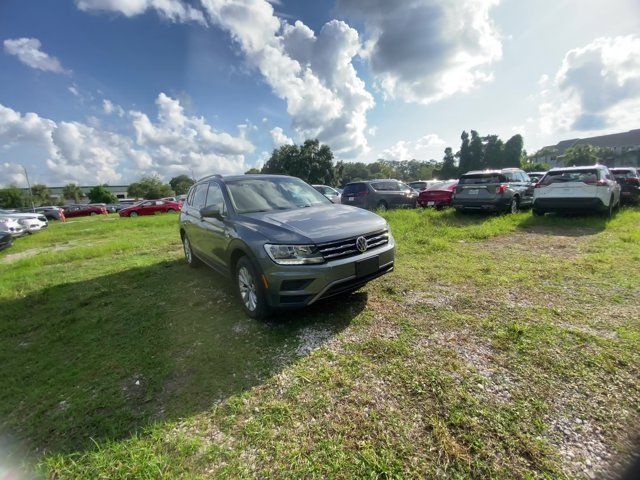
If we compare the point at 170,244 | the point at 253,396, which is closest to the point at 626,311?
the point at 253,396

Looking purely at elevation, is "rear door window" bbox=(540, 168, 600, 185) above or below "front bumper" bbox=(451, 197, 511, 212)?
above

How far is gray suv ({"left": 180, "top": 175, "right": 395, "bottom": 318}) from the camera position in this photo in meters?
3.08

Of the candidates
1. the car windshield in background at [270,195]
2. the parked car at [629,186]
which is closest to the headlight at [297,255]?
the car windshield in background at [270,195]

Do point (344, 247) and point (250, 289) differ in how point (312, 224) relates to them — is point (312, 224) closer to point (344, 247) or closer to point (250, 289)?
point (344, 247)

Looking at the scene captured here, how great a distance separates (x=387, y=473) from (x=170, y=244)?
9.19 m

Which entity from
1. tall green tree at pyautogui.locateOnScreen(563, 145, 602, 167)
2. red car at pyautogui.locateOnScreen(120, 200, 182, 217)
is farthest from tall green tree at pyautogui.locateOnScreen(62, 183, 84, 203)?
tall green tree at pyautogui.locateOnScreen(563, 145, 602, 167)

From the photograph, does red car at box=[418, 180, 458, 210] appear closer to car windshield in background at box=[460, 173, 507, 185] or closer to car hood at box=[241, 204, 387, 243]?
car windshield in background at box=[460, 173, 507, 185]

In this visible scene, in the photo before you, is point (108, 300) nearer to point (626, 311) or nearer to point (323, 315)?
point (323, 315)

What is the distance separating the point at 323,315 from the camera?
3629 mm

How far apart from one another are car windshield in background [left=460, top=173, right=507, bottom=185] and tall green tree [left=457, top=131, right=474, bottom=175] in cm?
4642

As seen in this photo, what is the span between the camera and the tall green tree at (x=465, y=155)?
51.8 metres

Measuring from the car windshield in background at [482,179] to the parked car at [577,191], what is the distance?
A: 1.13 meters

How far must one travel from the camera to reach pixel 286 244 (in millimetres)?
3100

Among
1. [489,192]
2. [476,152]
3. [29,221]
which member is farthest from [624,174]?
[476,152]
